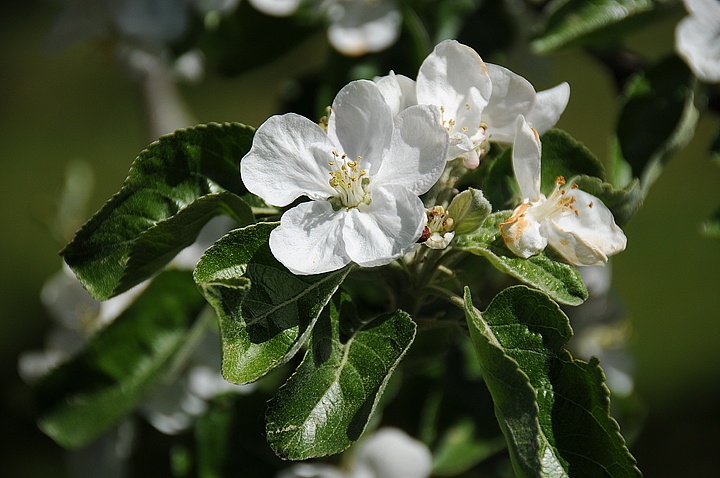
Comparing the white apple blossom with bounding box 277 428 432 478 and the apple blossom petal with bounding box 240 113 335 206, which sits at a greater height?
the apple blossom petal with bounding box 240 113 335 206

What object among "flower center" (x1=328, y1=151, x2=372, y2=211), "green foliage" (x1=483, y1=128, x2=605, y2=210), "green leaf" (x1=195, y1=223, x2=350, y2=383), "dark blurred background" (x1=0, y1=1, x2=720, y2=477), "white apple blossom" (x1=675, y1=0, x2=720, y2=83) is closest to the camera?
"green leaf" (x1=195, y1=223, x2=350, y2=383)

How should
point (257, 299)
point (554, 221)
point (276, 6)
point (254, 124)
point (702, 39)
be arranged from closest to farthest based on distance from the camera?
point (257, 299) → point (554, 221) → point (702, 39) → point (276, 6) → point (254, 124)

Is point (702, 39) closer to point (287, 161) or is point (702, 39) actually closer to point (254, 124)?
point (287, 161)

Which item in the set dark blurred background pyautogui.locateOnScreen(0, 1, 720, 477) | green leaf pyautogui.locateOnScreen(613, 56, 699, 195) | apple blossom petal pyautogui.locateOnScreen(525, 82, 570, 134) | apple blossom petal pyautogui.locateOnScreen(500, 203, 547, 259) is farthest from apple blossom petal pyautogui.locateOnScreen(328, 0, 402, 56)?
apple blossom petal pyautogui.locateOnScreen(500, 203, 547, 259)

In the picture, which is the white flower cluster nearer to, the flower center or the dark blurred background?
the flower center

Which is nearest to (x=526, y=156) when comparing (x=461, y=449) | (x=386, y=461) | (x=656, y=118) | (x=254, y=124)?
(x=656, y=118)

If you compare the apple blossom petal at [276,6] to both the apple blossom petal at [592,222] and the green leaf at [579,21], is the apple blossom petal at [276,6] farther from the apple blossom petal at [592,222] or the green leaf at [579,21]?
the apple blossom petal at [592,222]

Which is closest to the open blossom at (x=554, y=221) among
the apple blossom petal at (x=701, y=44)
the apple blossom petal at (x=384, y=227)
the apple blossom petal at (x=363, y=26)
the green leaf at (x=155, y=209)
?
the apple blossom petal at (x=384, y=227)

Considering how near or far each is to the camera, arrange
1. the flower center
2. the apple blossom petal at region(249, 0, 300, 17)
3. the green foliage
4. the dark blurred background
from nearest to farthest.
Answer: the flower center → the green foliage → the apple blossom petal at region(249, 0, 300, 17) → the dark blurred background

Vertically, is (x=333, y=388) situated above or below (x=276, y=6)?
below
